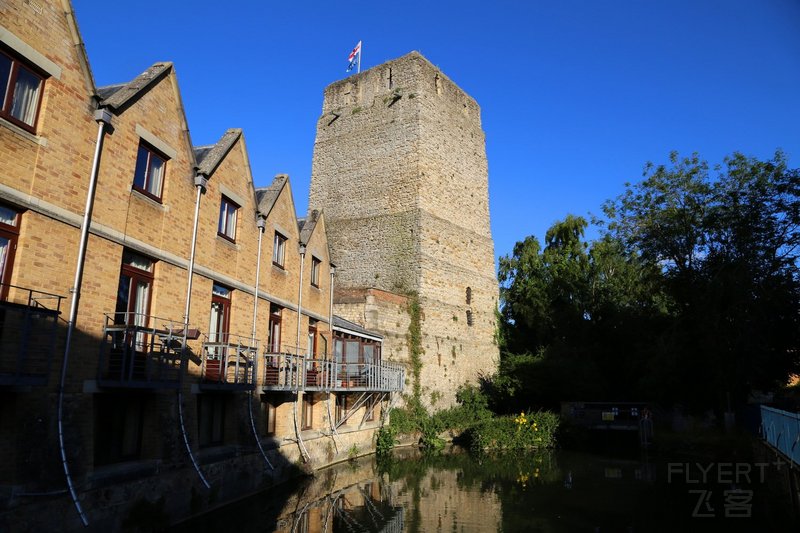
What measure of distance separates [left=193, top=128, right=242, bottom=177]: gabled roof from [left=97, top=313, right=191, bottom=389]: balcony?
145 inches

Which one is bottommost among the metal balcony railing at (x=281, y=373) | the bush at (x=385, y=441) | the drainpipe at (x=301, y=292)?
the bush at (x=385, y=441)

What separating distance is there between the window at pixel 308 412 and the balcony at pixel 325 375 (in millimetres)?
993

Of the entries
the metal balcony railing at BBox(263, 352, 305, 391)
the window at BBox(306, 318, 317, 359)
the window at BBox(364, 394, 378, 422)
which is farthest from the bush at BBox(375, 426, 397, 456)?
the metal balcony railing at BBox(263, 352, 305, 391)

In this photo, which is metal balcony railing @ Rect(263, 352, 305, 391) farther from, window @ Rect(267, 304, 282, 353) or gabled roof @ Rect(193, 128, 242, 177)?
gabled roof @ Rect(193, 128, 242, 177)

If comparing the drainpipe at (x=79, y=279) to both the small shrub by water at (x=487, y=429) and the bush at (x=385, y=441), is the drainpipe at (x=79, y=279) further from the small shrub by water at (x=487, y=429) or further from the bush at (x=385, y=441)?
the small shrub by water at (x=487, y=429)

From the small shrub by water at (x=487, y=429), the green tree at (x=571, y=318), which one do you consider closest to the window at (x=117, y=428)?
the small shrub by water at (x=487, y=429)

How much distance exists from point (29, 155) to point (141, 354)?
12.5 ft

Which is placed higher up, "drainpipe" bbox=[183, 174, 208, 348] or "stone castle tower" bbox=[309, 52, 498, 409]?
"stone castle tower" bbox=[309, 52, 498, 409]

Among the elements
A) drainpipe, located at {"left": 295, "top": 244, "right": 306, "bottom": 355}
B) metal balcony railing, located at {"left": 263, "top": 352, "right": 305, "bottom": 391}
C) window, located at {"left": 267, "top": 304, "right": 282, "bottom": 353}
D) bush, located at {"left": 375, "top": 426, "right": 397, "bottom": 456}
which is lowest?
bush, located at {"left": 375, "top": 426, "right": 397, "bottom": 456}

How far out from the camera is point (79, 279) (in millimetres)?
8570

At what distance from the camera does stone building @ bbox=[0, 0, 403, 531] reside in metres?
7.64

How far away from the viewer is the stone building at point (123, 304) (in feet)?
25.1

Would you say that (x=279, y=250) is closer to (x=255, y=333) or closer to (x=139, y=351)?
(x=255, y=333)

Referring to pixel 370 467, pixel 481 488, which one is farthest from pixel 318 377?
pixel 481 488
